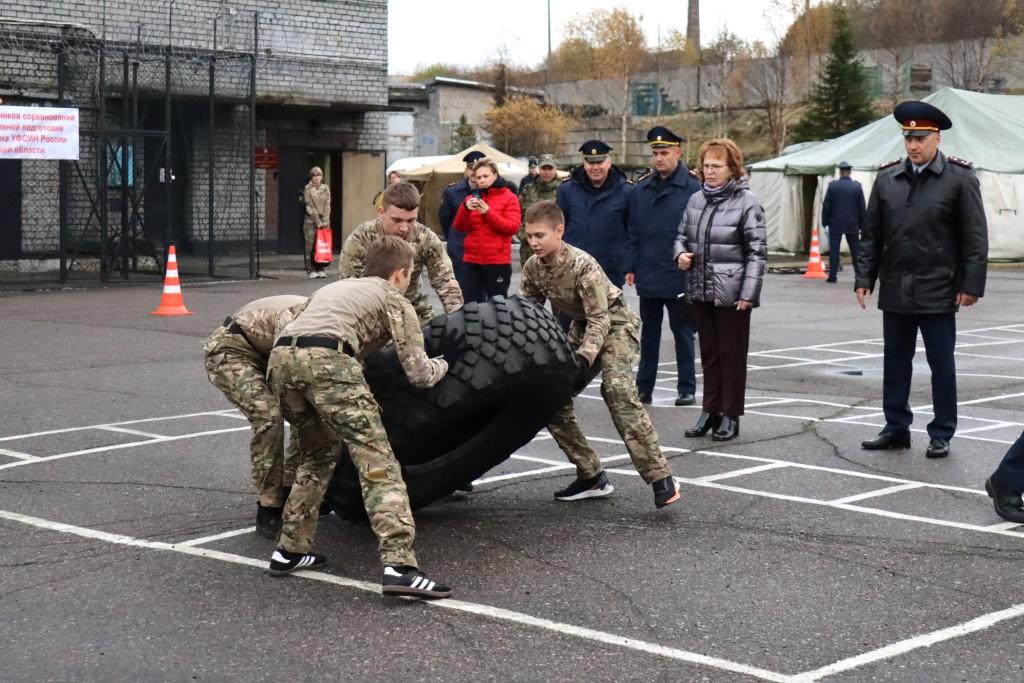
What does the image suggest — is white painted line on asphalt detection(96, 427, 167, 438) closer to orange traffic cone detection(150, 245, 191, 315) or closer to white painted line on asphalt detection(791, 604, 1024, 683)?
white painted line on asphalt detection(791, 604, 1024, 683)

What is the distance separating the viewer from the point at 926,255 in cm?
884

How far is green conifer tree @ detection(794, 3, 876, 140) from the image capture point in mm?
51031

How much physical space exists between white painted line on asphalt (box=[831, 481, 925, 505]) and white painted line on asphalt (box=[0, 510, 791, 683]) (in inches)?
103

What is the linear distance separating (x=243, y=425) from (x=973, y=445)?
472 centimetres

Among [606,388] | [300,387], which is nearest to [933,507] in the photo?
[606,388]

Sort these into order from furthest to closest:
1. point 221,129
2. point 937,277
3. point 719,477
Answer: point 221,129 < point 937,277 < point 719,477

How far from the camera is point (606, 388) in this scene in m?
7.43

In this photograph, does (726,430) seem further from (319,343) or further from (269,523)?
(319,343)

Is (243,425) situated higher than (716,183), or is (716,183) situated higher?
(716,183)

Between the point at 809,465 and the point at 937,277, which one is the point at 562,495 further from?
the point at 937,277

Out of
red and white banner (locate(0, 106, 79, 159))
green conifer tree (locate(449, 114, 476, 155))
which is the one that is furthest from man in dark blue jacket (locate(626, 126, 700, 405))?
green conifer tree (locate(449, 114, 476, 155))

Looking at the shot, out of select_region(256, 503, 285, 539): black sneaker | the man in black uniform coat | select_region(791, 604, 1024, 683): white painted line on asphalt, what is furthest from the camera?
the man in black uniform coat

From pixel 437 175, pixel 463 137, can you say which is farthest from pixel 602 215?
pixel 463 137

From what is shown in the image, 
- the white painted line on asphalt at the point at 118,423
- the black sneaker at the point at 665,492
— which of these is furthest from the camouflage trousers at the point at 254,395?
the white painted line on asphalt at the point at 118,423
